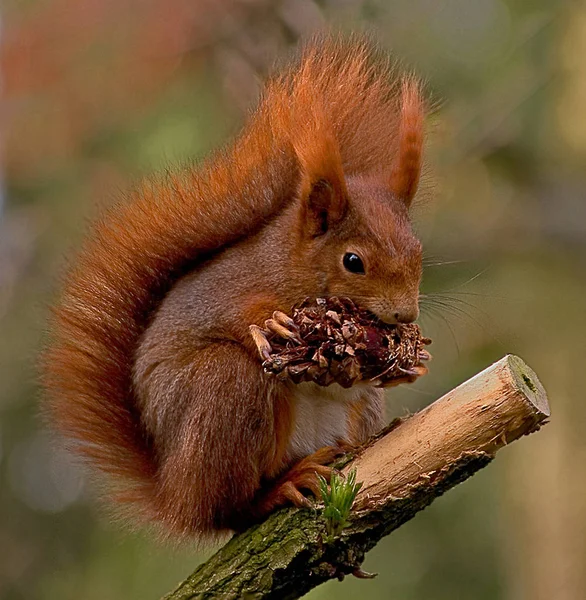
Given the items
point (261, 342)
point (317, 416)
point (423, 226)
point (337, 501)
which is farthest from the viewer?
point (423, 226)

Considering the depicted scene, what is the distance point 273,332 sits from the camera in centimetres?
153

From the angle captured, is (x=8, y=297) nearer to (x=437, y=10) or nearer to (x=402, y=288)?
(x=437, y=10)

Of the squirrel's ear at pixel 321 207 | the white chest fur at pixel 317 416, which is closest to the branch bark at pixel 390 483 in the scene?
the white chest fur at pixel 317 416

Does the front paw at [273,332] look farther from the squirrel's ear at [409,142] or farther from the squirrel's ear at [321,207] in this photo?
the squirrel's ear at [409,142]

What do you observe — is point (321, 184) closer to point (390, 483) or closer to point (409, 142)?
point (409, 142)

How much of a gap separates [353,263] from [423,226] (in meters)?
1.67

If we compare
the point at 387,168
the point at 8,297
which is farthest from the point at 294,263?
the point at 8,297

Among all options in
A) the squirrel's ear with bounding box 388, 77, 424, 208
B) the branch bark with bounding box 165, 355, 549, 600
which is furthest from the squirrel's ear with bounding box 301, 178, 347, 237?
the branch bark with bounding box 165, 355, 549, 600

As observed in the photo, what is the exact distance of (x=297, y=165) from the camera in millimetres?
1842

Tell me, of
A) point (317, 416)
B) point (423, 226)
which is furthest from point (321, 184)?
point (423, 226)

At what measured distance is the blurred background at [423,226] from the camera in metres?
3.49

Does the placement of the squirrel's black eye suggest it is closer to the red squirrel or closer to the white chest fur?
the red squirrel

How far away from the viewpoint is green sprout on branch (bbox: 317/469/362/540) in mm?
1414

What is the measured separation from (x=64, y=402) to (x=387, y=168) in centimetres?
80
